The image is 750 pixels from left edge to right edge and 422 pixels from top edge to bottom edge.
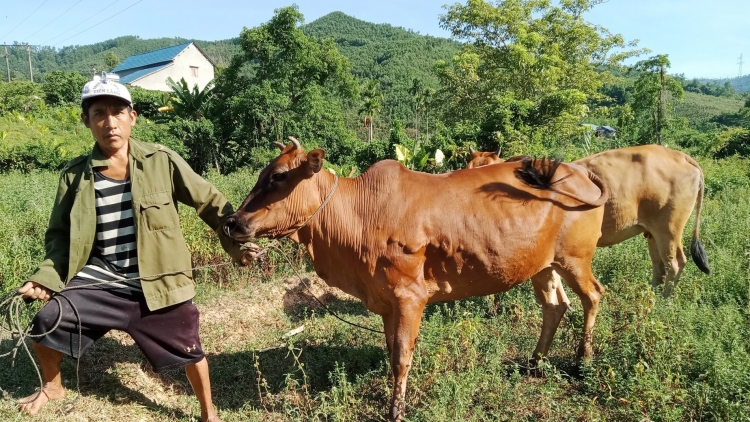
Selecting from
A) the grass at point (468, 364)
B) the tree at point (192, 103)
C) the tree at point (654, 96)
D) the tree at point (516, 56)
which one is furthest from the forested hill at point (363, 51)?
the grass at point (468, 364)

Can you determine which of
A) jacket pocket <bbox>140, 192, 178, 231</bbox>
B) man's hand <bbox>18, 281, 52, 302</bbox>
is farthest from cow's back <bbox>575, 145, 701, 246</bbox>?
man's hand <bbox>18, 281, 52, 302</bbox>

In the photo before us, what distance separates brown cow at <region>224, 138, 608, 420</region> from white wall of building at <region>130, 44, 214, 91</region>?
48.4 m

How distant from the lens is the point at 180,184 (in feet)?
11.0

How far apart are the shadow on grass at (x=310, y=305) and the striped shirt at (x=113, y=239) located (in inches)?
110

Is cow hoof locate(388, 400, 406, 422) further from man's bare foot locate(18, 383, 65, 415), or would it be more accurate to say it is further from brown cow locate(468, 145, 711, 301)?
brown cow locate(468, 145, 711, 301)

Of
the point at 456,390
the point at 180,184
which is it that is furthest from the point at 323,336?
the point at 180,184

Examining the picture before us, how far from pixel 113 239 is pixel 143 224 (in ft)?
0.81

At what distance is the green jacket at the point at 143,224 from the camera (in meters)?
3.06

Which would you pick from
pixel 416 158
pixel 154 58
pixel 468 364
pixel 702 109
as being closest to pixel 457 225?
pixel 468 364

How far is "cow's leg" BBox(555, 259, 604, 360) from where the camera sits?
12.8 ft

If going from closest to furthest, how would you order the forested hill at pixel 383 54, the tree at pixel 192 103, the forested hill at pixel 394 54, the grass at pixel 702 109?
the tree at pixel 192 103 → the grass at pixel 702 109 → the forested hill at pixel 383 54 → the forested hill at pixel 394 54

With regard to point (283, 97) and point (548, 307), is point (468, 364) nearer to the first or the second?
point (548, 307)

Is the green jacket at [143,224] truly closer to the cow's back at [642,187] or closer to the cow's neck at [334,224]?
the cow's neck at [334,224]

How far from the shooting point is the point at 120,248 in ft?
10.5
